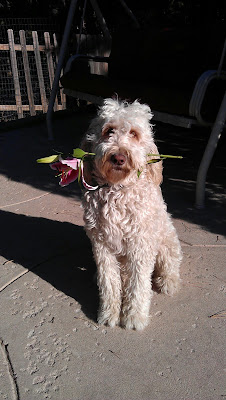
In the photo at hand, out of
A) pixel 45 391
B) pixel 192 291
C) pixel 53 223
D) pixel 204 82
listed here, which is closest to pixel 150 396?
pixel 45 391

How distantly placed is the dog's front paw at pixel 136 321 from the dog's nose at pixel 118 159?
98 cm

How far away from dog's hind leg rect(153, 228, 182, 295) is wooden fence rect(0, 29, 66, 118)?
258 inches

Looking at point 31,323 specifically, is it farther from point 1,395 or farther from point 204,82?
point 204,82

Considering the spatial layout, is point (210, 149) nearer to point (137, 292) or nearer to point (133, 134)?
point (133, 134)

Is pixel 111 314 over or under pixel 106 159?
under

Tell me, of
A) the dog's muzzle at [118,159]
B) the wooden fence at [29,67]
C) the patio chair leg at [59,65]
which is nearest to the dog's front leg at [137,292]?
the dog's muzzle at [118,159]

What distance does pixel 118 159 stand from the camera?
216 centimetres

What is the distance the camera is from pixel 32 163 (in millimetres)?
5383

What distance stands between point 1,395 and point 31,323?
543 millimetres

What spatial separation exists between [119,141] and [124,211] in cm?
44

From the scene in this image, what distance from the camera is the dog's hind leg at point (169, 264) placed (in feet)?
9.04

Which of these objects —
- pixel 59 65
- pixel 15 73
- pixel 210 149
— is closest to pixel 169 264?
pixel 210 149

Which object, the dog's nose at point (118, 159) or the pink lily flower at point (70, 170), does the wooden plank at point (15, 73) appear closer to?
the pink lily flower at point (70, 170)

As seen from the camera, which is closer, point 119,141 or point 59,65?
point 119,141
